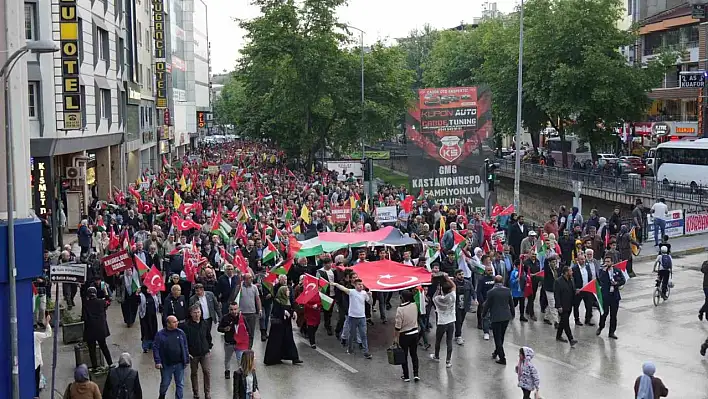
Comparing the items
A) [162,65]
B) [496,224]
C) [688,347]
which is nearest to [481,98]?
[496,224]

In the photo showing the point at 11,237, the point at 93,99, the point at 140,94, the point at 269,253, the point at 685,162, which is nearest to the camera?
the point at 11,237

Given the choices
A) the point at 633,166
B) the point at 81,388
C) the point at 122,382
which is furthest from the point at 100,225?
the point at 633,166

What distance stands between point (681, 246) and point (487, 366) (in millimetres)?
15936

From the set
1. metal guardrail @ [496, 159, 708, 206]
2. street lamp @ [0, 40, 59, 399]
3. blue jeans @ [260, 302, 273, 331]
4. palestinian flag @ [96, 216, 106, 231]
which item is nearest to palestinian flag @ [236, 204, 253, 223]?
palestinian flag @ [96, 216, 106, 231]

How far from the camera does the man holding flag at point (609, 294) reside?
55.6 feet

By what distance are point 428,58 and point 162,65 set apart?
145ft

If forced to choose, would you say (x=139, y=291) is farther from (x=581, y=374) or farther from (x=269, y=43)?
(x=269, y=43)

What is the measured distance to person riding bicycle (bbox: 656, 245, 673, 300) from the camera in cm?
1973

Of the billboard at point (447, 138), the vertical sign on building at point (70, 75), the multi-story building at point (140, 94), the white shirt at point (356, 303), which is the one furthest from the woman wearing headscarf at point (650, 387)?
the multi-story building at point (140, 94)

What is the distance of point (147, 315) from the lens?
51.6 ft

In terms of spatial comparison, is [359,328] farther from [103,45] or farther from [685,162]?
[685,162]

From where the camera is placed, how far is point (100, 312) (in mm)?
14219

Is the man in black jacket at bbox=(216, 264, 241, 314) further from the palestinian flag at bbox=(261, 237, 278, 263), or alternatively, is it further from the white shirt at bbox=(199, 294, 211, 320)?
the palestinian flag at bbox=(261, 237, 278, 263)

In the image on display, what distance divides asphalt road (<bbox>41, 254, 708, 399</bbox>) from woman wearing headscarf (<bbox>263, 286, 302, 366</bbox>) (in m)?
0.18
